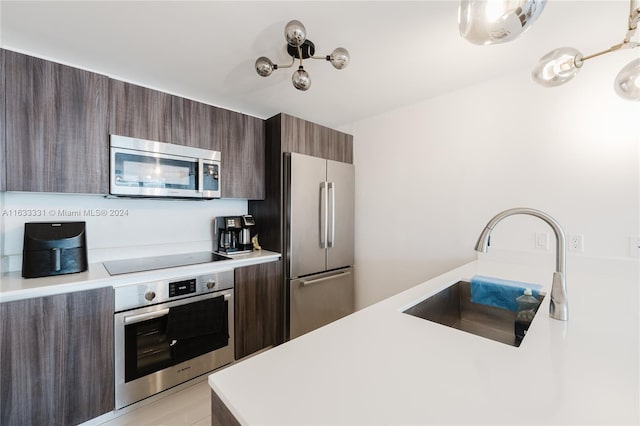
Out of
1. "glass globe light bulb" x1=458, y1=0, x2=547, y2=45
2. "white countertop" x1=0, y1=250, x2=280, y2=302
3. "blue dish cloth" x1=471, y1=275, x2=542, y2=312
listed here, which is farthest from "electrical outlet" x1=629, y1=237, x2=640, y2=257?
"white countertop" x1=0, y1=250, x2=280, y2=302

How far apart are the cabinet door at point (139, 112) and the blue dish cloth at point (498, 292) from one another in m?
2.21

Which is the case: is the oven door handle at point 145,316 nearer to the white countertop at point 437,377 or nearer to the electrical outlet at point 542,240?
the white countertop at point 437,377

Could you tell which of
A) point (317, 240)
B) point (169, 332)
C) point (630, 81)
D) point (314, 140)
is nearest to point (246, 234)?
point (317, 240)

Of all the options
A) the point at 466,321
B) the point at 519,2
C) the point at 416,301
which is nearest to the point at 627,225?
the point at 466,321

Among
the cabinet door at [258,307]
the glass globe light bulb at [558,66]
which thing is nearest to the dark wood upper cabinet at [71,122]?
the cabinet door at [258,307]

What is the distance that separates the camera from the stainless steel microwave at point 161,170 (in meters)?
1.73

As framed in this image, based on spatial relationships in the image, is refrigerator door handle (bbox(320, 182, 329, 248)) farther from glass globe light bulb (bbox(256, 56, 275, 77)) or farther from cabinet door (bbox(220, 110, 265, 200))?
glass globe light bulb (bbox(256, 56, 275, 77))

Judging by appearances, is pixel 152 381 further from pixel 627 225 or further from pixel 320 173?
pixel 627 225

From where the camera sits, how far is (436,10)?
1258mm

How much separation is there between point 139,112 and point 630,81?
8.41 feet

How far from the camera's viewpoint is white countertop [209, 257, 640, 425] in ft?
1.76

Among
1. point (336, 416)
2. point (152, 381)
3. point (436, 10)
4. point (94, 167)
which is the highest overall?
point (436, 10)

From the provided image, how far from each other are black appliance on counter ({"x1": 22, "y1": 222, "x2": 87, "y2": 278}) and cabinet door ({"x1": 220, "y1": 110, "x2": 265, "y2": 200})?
96cm

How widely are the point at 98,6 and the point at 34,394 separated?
6.35 feet
